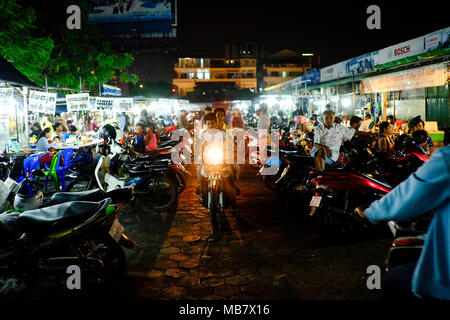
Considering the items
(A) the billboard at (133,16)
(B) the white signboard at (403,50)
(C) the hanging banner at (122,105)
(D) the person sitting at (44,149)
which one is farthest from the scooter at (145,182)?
(A) the billboard at (133,16)

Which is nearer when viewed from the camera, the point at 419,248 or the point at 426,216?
the point at 419,248

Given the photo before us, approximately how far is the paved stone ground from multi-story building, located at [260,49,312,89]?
76202mm

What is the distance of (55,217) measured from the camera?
3.66 metres

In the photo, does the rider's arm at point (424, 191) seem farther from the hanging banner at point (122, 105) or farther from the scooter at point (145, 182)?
the hanging banner at point (122, 105)

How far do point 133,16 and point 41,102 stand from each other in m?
20.2

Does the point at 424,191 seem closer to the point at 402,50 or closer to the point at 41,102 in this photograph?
the point at 41,102

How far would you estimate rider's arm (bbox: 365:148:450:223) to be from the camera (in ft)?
6.31

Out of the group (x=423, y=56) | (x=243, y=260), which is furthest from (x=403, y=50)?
(x=243, y=260)

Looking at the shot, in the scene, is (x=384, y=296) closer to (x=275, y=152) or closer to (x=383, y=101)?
(x=275, y=152)

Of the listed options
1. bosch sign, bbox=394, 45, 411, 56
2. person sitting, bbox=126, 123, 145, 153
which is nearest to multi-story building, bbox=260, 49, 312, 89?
bosch sign, bbox=394, 45, 411, 56

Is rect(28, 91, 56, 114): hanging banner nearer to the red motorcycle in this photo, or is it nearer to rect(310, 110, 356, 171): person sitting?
rect(310, 110, 356, 171): person sitting

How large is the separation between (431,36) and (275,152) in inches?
329

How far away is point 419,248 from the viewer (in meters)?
2.38

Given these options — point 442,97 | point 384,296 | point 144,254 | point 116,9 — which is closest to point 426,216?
point 384,296
